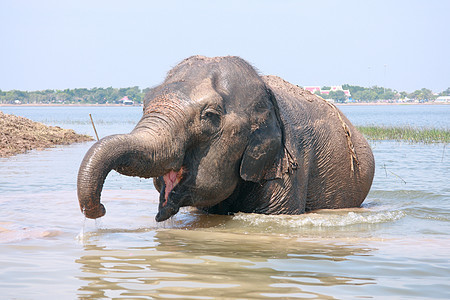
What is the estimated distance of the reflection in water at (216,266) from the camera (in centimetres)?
506

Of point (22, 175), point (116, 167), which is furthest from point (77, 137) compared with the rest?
point (116, 167)

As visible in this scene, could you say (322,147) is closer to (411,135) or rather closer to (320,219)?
(320,219)

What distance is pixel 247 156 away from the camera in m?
7.50

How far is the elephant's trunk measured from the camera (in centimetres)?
590

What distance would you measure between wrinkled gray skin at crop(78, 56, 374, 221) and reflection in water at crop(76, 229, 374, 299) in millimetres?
509

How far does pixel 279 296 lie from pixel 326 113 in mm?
4733

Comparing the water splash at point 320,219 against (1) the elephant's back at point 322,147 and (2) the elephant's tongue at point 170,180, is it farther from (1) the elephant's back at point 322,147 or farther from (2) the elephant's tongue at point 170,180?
(2) the elephant's tongue at point 170,180

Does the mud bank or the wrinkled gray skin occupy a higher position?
the wrinkled gray skin

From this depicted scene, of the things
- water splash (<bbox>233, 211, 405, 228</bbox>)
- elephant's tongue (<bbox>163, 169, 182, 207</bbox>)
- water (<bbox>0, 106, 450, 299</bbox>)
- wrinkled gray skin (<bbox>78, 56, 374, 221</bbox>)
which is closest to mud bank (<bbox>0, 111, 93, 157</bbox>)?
water (<bbox>0, 106, 450, 299</bbox>)

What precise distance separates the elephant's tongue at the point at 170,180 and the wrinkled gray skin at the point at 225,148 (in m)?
0.01

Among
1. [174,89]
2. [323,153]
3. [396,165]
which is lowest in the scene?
[396,165]

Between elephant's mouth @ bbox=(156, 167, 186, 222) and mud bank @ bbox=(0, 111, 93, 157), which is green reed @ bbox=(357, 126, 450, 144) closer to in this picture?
mud bank @ bbox=(0, 111, 93, 157)

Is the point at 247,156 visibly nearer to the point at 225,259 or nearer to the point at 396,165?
the point at 225,259

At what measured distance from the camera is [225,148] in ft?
23.8
